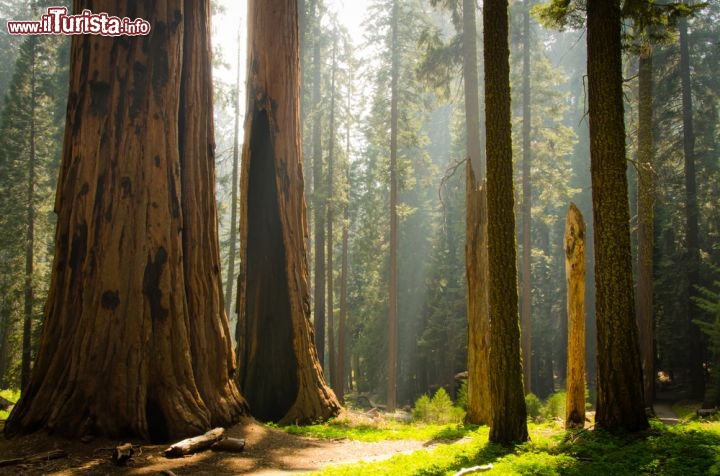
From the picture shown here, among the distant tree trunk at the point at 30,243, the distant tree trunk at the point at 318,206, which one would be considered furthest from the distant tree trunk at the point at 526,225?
A: the distant tree trunk at the point at 30,243

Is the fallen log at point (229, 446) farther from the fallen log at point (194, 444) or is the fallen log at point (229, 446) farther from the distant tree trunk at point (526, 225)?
the distant tree trunk at point (526, 225)

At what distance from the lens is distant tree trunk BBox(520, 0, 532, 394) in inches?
822

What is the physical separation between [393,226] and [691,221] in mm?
12039

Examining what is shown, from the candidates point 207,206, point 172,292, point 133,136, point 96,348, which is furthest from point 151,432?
point 133,136

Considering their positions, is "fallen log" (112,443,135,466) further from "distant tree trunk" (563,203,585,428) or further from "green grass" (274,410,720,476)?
"distant tree trunk" (563,203,585,428)

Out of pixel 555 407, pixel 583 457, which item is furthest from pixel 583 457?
pixel 555 407

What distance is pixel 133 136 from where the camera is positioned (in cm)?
750

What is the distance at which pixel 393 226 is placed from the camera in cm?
2336

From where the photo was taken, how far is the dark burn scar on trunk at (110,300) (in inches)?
273

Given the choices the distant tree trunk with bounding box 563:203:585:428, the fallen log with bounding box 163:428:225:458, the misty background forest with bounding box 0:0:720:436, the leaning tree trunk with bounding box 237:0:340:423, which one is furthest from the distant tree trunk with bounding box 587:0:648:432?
the misty background forest with bounding box 0:0:720:436

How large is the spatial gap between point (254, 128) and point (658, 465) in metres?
9.45

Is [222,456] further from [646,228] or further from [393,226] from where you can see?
[393,226]

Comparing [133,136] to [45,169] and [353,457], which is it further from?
[45,169]

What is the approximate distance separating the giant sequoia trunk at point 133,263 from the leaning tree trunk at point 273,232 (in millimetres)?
2753
